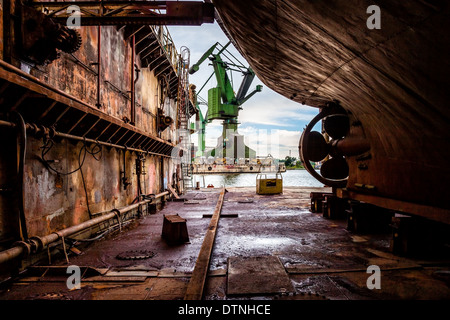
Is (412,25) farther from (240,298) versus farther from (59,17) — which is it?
(59,17)

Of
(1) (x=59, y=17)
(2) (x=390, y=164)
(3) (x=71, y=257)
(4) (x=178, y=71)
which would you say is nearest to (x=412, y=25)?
(2) (x=390, y=164)

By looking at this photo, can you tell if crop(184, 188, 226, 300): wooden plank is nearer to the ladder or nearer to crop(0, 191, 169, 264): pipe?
crop(0, 191, 169, 264): pipe

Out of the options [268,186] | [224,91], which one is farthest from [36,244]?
[224,91]

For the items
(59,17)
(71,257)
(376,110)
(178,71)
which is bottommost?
(71,257)

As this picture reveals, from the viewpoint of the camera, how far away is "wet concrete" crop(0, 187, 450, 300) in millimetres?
3783

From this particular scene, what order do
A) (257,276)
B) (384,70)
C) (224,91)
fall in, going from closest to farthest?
(384,70) → (257,276) → (224,91)

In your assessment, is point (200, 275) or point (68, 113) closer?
point (200, 275)

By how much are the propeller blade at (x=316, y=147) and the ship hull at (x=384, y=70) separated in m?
1.50

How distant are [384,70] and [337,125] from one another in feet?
10.8

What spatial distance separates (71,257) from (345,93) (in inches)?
258

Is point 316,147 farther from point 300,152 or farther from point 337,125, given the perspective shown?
point 337,125

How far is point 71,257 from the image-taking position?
5598 mm

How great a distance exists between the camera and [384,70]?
9.76ft

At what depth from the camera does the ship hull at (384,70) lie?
233 centimetres
